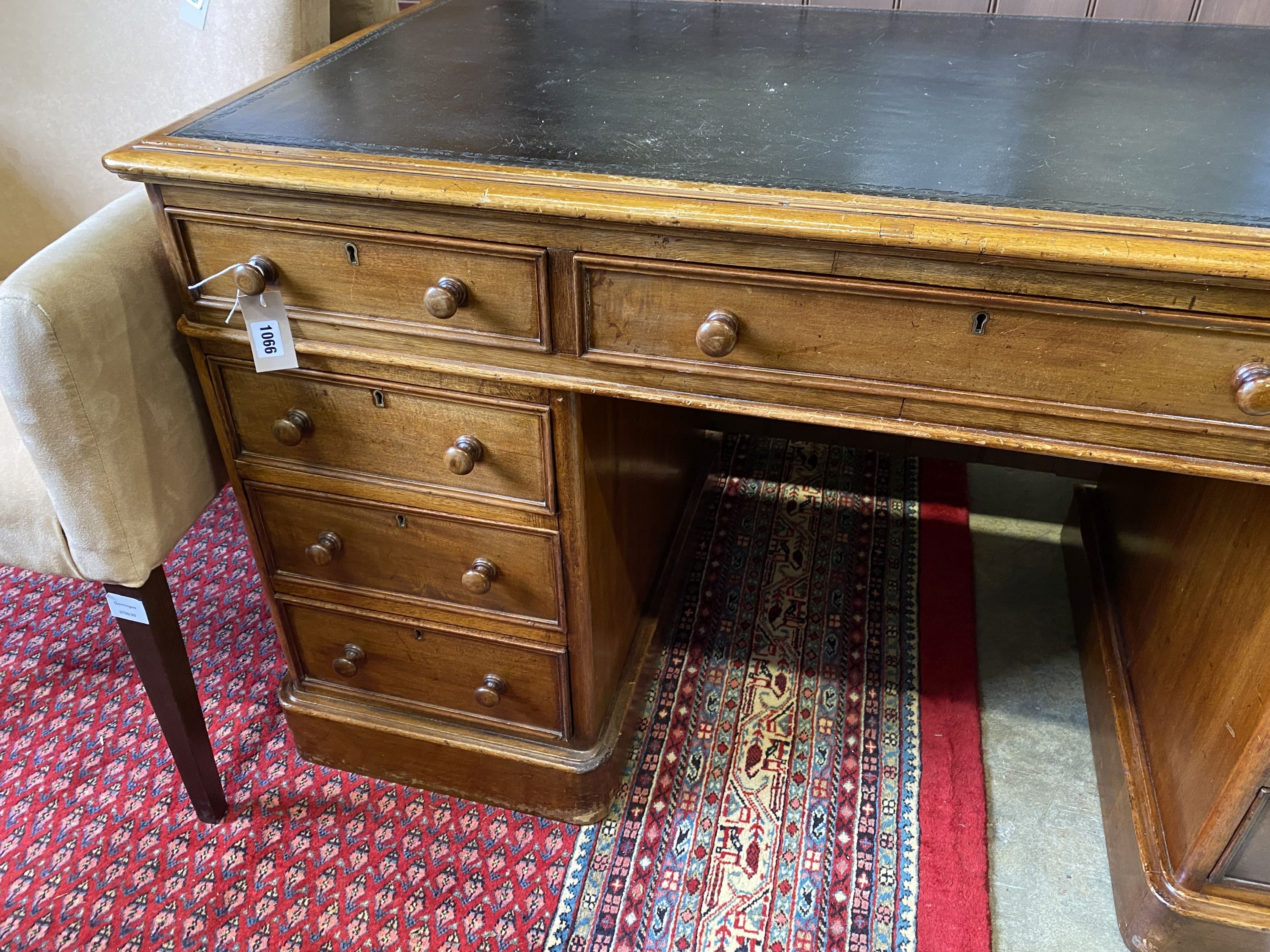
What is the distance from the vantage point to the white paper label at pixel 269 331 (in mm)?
944

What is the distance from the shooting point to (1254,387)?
73cm

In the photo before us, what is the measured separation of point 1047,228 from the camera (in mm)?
733

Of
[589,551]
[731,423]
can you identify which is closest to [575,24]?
[589,551]

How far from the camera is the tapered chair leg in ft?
3.65

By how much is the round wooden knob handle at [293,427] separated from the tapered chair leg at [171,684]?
24 centimetres

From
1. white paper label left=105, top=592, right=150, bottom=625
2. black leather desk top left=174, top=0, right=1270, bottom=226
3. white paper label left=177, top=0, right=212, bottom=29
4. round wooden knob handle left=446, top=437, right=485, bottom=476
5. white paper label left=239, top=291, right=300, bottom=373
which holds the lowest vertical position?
white paper label left=105, top=592, right=150, bottom=625

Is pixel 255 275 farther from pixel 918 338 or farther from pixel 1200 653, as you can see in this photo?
pixel 1200 653

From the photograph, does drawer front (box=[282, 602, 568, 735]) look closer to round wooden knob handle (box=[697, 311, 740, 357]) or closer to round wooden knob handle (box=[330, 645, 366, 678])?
round wooden knob handle (box=[330, 645, 366, 678])

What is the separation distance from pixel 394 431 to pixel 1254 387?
81 cm

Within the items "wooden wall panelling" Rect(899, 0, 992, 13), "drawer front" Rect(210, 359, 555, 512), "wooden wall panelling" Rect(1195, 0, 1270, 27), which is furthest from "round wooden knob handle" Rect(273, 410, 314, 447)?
"wooden wall panelling" Rect(1195, 0, 1270, 27)

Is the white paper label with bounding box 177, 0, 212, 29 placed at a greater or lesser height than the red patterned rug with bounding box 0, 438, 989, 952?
greater

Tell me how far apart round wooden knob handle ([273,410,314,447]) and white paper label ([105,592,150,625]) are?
10.6 inches

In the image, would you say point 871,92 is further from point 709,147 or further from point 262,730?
point 262,730

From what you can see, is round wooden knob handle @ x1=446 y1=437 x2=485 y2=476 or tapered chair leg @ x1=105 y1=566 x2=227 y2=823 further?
tapered chair leg @ x1=105 y1=566 x2=227 y2=823
